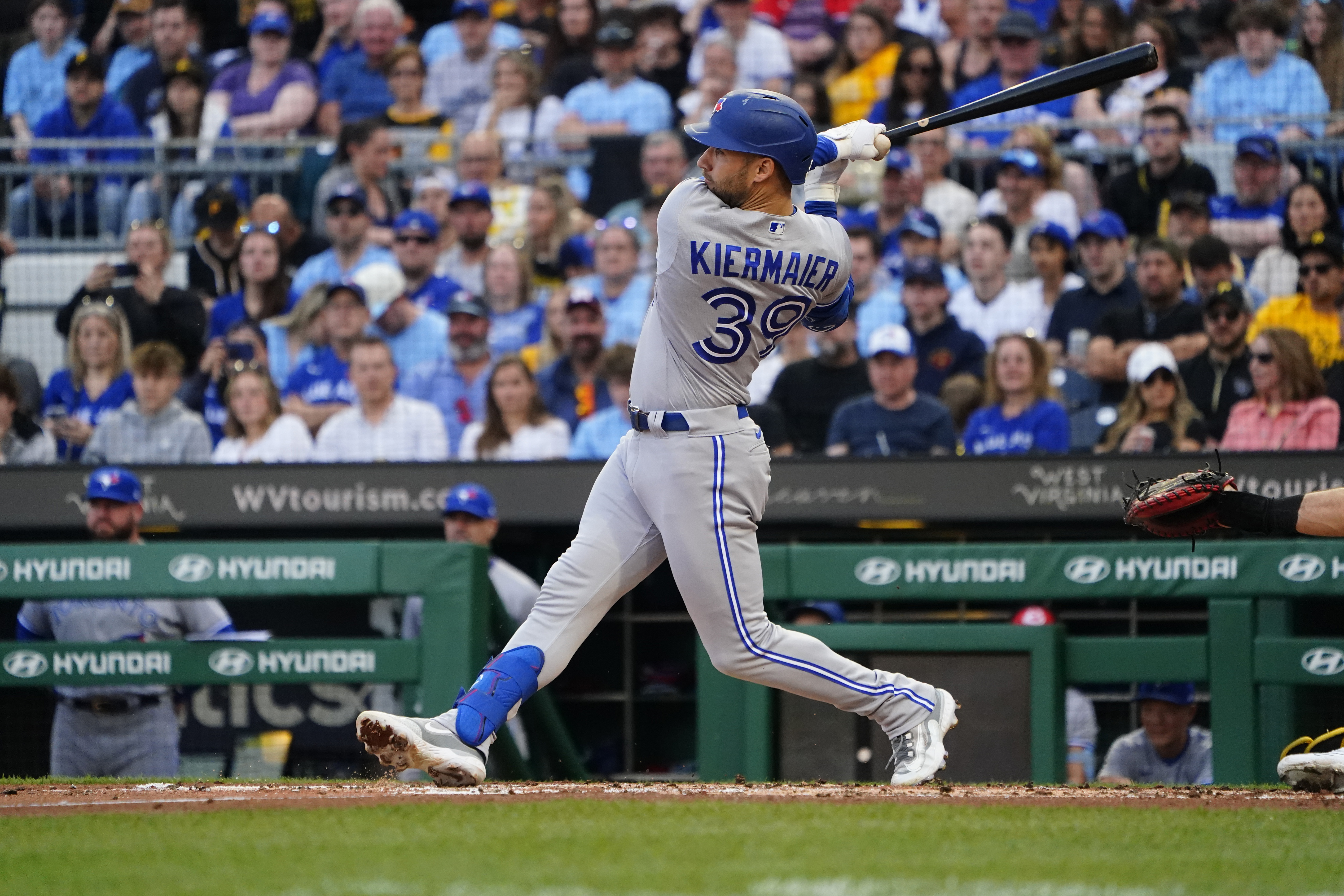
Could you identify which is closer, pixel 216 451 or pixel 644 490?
pixel 644 490

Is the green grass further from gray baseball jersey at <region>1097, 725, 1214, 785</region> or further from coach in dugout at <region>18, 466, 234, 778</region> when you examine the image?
coach in dugout at <region>18, 466, 234, 778</region>

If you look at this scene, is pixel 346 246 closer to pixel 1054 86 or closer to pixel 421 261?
pixel 421 261

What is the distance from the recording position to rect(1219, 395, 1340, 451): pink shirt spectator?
7605mm

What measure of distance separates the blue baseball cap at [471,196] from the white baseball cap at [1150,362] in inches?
142

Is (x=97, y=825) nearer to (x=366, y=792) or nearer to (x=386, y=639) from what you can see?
(x=366, y=792)

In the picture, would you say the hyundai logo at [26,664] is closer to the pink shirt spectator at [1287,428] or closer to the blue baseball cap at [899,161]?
the pink shirt spectator at [1287,428]

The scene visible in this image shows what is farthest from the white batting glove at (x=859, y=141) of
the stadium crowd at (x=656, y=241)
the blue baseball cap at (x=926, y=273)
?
the blue baseball cap at (x=926, y=273)

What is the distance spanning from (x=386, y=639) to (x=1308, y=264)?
4.78m

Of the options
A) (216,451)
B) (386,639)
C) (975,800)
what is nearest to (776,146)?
(975,800)

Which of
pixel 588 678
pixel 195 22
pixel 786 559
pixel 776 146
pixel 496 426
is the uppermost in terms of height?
pixel 195 22

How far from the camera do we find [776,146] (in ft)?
13.8

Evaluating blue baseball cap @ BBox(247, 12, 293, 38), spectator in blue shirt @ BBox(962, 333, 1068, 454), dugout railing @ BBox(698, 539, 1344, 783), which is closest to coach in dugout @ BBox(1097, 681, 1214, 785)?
dugout railing @ BBox(698, 539, 1344, 783)

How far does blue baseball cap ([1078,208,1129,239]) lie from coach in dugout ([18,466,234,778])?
14.8 ft

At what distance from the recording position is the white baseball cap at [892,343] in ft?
26.7
